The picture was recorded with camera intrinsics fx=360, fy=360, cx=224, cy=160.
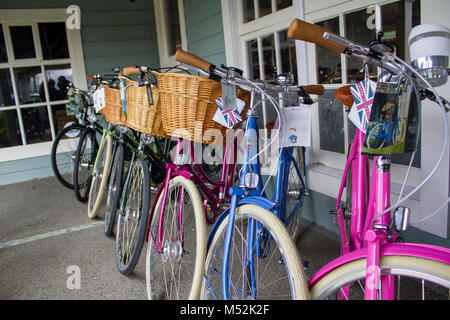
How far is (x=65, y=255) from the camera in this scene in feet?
8.54

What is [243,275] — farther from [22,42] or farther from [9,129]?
[22,42]

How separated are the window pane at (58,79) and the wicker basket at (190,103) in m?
3.98

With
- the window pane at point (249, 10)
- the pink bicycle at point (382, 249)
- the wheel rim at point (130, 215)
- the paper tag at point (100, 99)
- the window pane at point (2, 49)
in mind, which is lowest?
the wheel rim at point (130, 215)

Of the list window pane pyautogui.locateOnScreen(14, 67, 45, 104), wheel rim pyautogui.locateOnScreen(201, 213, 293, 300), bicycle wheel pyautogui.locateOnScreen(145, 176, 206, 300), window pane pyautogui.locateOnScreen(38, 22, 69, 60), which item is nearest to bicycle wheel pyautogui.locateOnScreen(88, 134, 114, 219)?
bicycle wheel pyautogui.locateOnScreen(145, 176, 206, 300)

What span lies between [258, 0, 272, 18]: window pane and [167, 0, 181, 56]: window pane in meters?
2.44

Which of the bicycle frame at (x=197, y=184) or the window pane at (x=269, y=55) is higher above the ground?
the window pane at (x=269, y=55)

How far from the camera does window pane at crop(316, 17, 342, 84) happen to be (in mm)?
2260

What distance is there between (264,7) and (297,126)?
1583 mm

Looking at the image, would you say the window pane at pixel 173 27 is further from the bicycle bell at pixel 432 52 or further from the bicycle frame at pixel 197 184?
the bicycle bell at pixel 432 52

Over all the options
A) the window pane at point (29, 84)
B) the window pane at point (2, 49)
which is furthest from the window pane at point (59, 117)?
the window pane at point (2, 49)

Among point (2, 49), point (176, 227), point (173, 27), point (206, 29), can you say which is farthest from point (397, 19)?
point (2, 49)

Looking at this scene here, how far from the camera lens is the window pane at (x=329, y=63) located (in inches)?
89.0

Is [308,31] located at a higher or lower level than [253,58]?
lower
